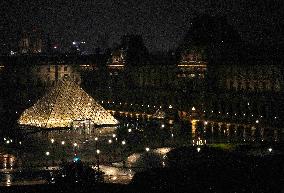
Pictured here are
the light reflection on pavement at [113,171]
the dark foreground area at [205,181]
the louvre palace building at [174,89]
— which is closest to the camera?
the dark foreground area at [205,181]

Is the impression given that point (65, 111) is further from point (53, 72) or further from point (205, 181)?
point (53, 72)

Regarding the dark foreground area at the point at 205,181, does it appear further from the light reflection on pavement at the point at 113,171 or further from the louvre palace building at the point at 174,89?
the louvre palace building at the point at 174,89

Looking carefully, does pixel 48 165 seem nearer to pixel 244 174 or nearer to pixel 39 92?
pixel 244 174

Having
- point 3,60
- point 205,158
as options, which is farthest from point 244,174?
point 3,60

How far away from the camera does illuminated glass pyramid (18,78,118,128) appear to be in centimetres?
4725

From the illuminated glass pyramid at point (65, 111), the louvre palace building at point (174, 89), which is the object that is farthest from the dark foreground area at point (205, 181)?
the illuminated glass pyramid at point (65, 111)

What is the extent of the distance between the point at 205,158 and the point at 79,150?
9.83 m

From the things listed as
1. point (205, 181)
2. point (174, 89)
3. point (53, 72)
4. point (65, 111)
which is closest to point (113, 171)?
point (205, 181)

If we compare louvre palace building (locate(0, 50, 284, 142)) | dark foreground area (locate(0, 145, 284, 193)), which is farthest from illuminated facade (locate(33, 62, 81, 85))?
dark foreground area (locate(0, 145, 284, 193))

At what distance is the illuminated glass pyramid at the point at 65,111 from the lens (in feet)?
155

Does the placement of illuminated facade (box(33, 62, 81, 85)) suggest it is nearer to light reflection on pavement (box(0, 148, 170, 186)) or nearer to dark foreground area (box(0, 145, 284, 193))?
light reflection on pavement (box(0, 148, 170, 186))

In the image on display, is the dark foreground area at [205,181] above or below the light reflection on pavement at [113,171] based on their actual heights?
above

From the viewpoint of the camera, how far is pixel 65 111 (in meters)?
48.1

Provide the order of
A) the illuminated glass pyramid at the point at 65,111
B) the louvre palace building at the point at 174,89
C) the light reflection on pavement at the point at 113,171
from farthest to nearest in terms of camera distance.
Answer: the louvre palace building at the point at 174,89, the illuminated glass pyramid at the point at 65,111, the light reflection on pavement at the point at 113,171
